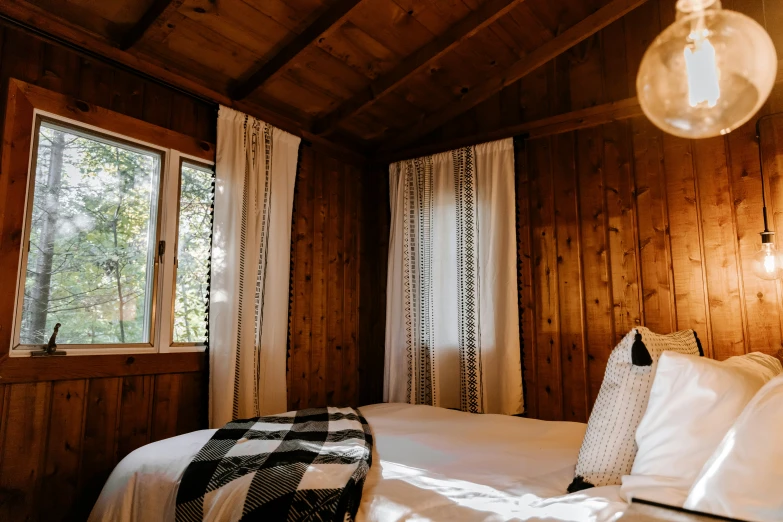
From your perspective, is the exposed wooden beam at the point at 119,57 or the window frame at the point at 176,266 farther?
the window frame at the point at 176,266

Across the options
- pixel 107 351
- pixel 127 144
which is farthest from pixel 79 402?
pixel 127 144

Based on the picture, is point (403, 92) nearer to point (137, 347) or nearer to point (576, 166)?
point (576, 166)

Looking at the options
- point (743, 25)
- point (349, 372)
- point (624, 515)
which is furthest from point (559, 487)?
point (349, 372)

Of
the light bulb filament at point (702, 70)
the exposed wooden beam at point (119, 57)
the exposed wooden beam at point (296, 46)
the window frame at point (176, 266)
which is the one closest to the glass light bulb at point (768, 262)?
the light bulb filament at point (702, 70)

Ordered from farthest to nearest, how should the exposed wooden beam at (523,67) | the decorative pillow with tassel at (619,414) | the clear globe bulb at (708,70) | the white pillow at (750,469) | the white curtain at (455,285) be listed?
the white curtain at (455,285)
the exposed wooden beam at (523,67)
the decorative pillow with tassel at (619,414)
the clear globe bulb at (708,70)
the white pillow at (750,469)

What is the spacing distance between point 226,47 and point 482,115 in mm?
1727

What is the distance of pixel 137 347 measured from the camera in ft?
7.89

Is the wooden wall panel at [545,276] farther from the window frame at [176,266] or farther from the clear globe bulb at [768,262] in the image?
the window frame at [176,266]

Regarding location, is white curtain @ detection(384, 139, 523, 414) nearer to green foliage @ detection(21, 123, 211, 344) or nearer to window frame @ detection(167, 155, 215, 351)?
window frame @ detection(167, 155, 215, 351)

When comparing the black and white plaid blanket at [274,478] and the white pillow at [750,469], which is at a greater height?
the white pillow at [750,469]

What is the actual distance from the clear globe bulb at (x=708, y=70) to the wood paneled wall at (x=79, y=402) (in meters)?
2.31

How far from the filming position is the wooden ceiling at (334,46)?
2.31 meters

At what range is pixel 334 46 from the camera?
278 cm

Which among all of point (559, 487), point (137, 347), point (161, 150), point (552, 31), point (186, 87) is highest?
point (552, 31)
